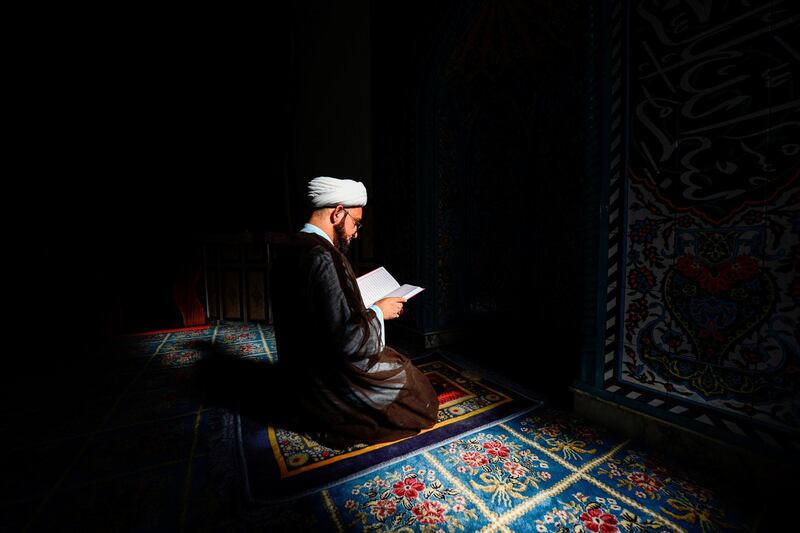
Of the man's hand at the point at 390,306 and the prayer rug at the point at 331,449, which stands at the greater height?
the man's hand at the point at 390,306

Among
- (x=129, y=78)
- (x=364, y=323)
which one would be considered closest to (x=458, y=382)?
(x=364, y=323)

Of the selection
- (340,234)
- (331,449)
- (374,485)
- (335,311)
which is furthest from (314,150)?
(374,485)

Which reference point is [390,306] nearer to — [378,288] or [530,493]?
[378,288]

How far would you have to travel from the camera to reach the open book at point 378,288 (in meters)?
2.16

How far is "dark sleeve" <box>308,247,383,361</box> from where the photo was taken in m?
1.88

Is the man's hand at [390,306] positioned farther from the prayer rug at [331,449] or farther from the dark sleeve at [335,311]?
the prayer rug at [331,449]

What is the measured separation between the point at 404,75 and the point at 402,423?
11.7 feet

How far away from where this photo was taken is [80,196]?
476 centimetres

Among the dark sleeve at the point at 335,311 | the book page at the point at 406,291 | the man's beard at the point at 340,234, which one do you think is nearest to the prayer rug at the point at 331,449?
the dark sleeve at the point at 335,311

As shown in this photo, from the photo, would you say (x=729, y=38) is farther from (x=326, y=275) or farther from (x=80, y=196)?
(x=80, y=196)

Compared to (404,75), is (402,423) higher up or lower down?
lower down

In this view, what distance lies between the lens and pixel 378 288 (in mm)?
2215

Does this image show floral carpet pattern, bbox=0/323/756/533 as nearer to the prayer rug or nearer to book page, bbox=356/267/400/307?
the prayer rug

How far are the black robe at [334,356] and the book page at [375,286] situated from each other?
0.14 meters
